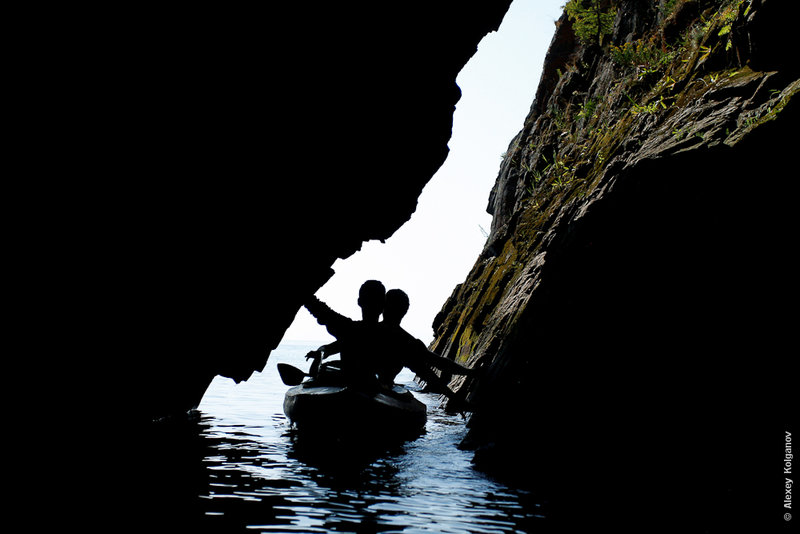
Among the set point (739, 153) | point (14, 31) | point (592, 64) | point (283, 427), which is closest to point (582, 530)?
point (739, 153)

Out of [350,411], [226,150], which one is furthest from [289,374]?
[226,150]

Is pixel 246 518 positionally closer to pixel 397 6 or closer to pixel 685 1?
pixel 397 6

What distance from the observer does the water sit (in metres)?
4.27

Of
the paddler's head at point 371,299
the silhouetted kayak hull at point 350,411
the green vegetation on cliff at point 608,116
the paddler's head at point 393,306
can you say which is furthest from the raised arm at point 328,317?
the green vegetation on cliff at point 608,116

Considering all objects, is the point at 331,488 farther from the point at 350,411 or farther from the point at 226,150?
the point at 226,150

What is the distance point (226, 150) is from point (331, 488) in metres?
3.51

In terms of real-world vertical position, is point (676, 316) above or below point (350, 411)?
above

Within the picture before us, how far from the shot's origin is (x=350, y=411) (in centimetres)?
828

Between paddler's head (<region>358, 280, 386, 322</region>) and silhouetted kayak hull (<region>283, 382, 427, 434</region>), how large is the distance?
1.44 meters

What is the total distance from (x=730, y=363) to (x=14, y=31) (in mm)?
6654

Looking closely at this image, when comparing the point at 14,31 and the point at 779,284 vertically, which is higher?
the point at 14,31

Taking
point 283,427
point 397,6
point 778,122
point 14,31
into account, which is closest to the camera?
point 14,31

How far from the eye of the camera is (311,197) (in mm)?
6195

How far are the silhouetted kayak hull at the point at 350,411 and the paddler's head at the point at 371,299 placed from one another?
1.44m
